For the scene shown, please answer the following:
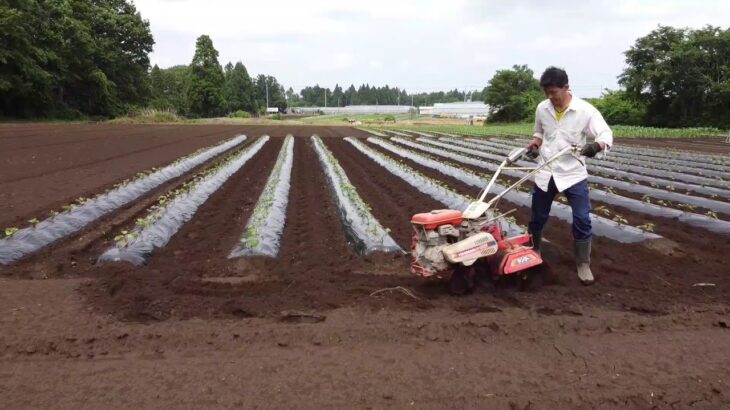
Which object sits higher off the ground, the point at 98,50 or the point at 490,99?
the point at 98,50

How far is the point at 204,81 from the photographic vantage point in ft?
252

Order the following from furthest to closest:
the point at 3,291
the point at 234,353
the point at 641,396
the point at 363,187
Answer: the point at 363,187
the point at 3,291
the point at 234,353
the point at 641,396

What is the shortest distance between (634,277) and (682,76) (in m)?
49.3

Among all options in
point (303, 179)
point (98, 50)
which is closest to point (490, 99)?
point (98, 50)

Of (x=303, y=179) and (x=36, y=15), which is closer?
(x=303, y=179)

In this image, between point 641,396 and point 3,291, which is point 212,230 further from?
point 641,396

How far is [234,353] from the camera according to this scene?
11.3 ft

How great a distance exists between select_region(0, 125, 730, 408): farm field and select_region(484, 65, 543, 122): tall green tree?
58.8 meters

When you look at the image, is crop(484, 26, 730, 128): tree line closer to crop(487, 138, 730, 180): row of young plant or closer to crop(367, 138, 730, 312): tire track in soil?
crop(487, 138, 730, 180): row of young plant

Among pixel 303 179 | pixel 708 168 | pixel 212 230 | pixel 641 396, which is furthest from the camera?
pixel 708 168

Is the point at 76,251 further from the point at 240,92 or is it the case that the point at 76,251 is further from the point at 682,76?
the point at 240,92

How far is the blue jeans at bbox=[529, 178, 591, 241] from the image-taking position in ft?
15.2

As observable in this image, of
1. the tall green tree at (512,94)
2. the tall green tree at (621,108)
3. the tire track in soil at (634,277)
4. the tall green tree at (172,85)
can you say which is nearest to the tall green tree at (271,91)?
the tall green tree at (172,85)

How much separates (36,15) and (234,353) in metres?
51.5
